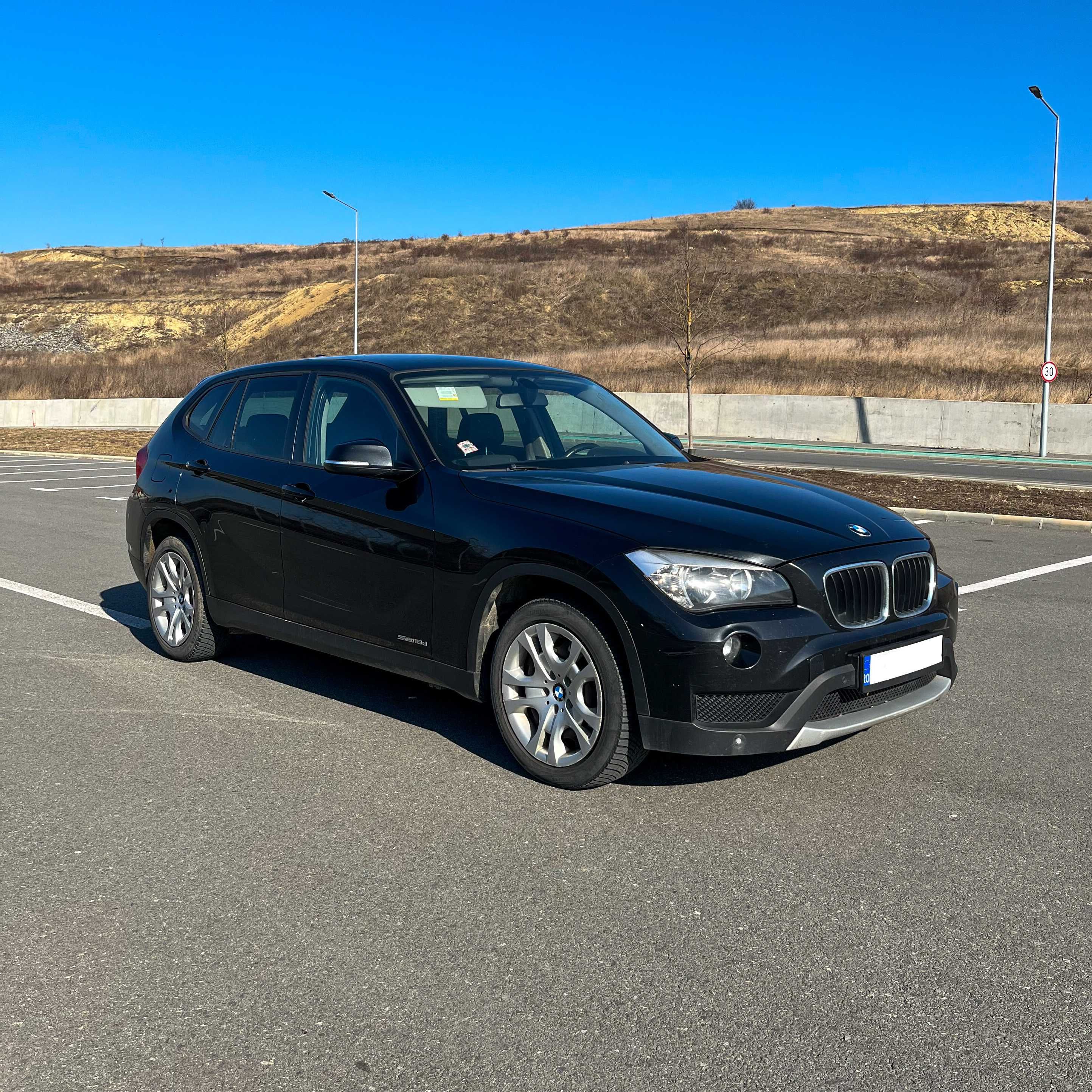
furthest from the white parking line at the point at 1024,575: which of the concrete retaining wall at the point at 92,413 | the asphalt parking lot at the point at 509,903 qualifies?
the concrete retaining wall at the point at 92,413

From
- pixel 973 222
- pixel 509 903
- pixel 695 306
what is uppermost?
pixel 973 222

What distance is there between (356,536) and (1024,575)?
6917 mm

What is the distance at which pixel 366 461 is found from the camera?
515 cm

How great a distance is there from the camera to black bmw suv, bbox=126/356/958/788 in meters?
4.33

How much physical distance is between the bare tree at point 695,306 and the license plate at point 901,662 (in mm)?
33068

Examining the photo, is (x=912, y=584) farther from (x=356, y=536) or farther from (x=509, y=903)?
(x=356, y=536)

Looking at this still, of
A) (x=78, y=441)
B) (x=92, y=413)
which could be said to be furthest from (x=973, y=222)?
(x=78, y=441)

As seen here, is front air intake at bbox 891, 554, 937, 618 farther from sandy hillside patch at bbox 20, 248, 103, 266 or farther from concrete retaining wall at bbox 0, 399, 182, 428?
sandy hillside patch at bbox 20, 248, 103, 266

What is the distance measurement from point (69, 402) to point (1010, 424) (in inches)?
1322

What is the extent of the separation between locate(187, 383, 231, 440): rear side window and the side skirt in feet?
3.27

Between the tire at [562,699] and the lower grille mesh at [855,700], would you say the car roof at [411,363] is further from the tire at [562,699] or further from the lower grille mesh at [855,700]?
the lower grille mesh at [855,700]

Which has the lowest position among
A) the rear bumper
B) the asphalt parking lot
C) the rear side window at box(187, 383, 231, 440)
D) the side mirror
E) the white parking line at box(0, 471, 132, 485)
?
the asphalt parking lot

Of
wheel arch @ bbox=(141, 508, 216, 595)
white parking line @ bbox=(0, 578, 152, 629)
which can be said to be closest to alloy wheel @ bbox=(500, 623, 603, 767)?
wheel arch @ bbox=(141, 508, 216, 595)

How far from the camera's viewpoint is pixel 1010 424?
31.9 m
